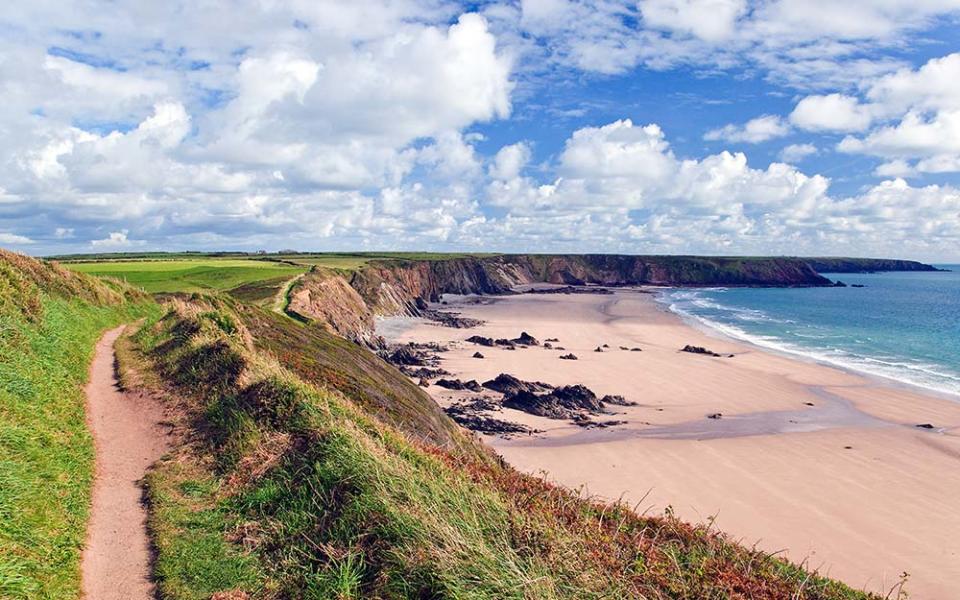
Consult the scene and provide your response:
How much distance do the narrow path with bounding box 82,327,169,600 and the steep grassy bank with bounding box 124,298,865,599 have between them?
26cm

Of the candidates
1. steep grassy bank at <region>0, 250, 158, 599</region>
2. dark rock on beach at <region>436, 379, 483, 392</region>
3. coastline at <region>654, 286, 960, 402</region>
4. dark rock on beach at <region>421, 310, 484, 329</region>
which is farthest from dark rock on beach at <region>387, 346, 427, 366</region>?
coastline at <region>654, 286, 960, 402</region>

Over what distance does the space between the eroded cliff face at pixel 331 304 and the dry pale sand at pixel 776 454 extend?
28.7 ft

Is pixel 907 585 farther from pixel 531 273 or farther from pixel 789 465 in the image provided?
pixel 531 273

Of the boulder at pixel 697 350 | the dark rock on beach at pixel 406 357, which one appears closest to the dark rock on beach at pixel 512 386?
the dark rock on beach at pixel 406 357

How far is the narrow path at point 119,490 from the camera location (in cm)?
656

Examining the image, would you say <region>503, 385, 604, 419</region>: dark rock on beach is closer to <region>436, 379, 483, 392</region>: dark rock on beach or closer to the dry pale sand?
the dry pale sand

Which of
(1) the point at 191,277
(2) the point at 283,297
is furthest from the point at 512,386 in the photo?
(1) the point at 191,277

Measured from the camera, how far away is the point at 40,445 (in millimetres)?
9016

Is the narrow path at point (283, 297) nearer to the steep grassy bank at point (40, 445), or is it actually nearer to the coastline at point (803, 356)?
the steep grassy bank at point (40, 445)

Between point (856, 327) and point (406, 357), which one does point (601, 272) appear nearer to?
point (856, 327)

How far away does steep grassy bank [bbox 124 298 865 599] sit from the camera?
6.55m

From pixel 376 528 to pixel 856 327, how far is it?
84996 mm

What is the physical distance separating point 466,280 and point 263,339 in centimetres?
10446

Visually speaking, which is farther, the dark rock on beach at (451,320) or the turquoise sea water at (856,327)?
the dark rock on beach at (451,320)
